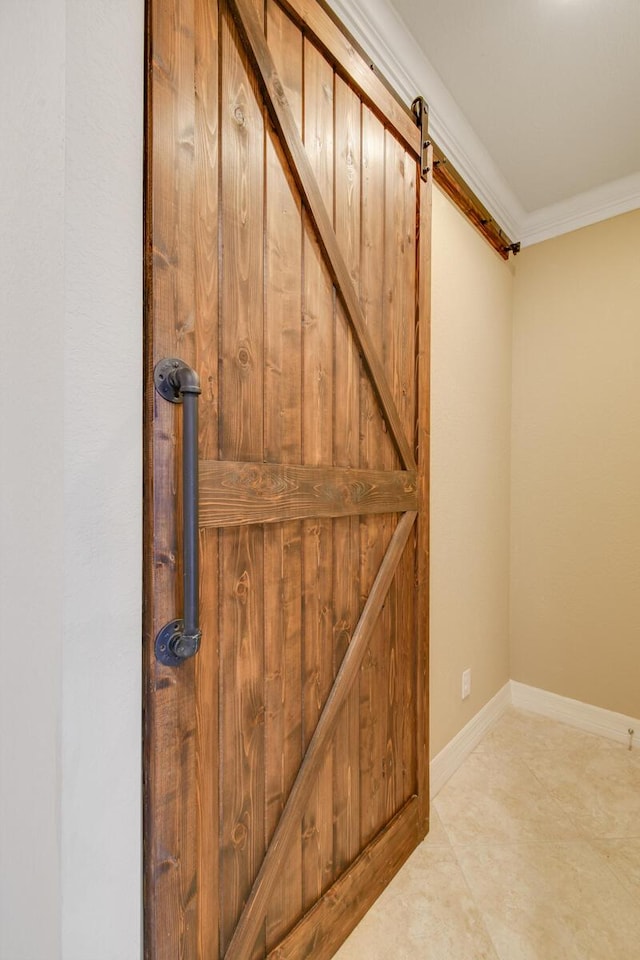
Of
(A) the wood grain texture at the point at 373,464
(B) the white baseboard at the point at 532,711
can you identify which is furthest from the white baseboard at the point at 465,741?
(A) the wood grain texture at the point at 373,464

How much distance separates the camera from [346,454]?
1244mm

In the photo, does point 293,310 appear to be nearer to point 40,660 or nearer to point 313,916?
point 40,660

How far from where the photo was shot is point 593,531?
2287 millimetres

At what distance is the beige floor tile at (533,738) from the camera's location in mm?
2100

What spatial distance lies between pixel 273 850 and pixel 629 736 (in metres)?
2.01

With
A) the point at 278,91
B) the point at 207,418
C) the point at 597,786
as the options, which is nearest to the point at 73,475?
the point at 207,418

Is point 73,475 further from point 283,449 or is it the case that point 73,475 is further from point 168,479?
point 283,449

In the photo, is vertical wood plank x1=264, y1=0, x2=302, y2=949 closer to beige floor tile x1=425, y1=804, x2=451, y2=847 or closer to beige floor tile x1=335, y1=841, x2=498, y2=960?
beige floor tile x1=335, y1=841, x2=498, y2=960

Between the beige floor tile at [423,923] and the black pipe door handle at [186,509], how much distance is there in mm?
1095

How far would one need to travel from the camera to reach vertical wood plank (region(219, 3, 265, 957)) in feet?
3.00

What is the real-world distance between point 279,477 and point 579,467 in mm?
1961

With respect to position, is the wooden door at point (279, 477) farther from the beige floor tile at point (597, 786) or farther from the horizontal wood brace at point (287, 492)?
the beige floor tile at point (597, 786)

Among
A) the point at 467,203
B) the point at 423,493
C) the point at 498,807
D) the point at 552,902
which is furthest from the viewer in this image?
the point at 467,203

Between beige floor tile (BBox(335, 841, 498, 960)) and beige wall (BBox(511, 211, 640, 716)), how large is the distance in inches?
52.1
